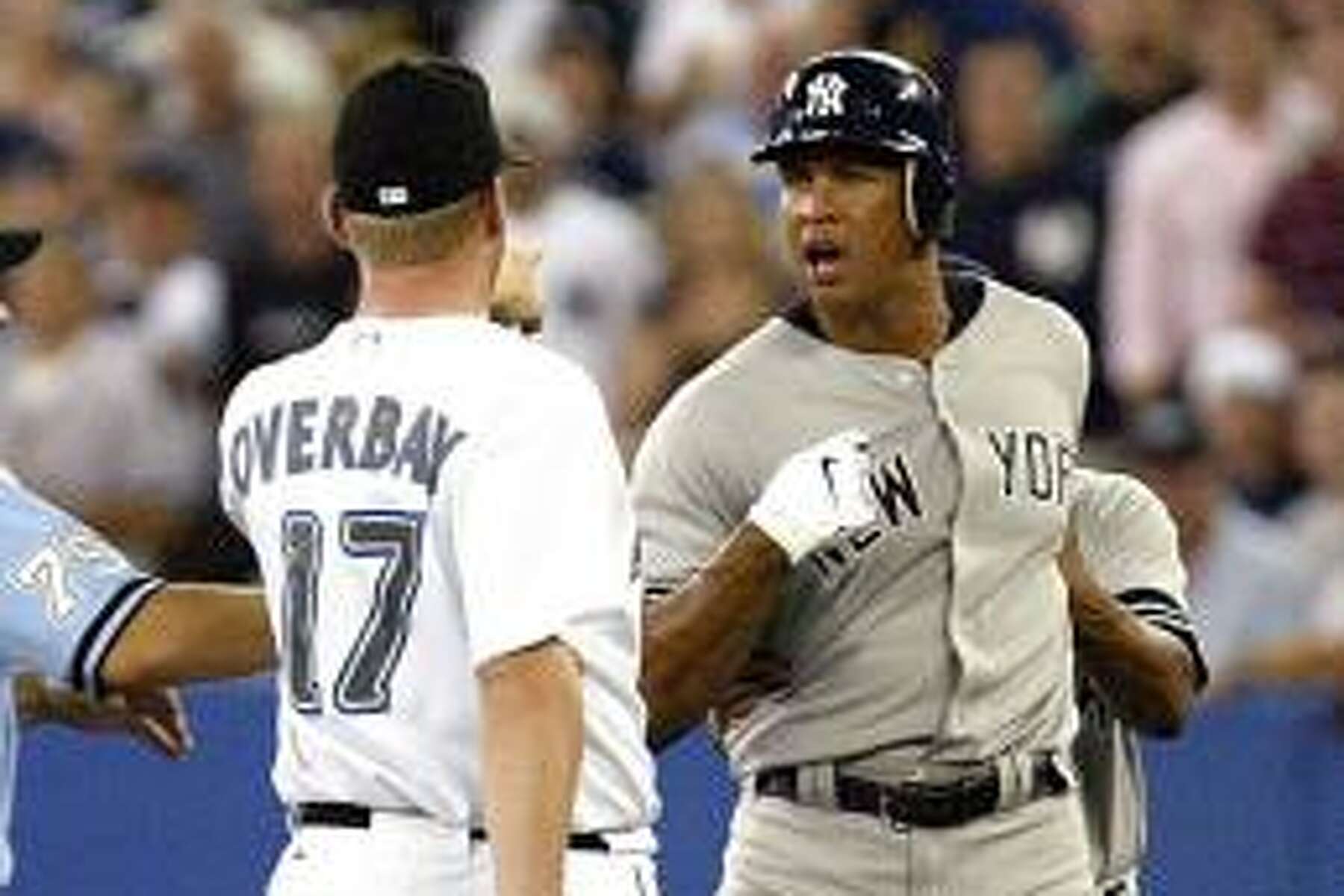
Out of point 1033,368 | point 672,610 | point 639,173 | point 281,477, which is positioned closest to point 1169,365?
point 639,173

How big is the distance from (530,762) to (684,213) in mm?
5204

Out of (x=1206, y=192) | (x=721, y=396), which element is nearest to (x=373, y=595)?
(x=721, y=396)

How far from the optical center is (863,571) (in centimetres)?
512

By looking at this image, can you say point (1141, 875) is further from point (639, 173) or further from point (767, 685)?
point (639, 173)

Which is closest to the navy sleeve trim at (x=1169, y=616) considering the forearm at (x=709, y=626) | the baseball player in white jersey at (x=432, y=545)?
the forearm at (x=709, y=626)

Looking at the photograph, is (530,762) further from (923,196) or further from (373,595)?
(923,196)

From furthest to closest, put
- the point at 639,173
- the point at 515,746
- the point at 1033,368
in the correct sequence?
the point at 639,173
the point at 1033,368
the point at 515,746

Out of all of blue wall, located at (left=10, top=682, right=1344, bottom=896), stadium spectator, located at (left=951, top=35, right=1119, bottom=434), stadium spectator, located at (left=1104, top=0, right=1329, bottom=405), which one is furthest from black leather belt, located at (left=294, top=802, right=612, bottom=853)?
stadium spectator, located at (left=951, top=35, right=1119, bottom=434)

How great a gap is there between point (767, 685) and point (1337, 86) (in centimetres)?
386

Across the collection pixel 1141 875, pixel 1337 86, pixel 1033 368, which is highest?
pixel 1337 86

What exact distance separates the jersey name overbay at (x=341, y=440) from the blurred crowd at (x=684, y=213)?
3.38m

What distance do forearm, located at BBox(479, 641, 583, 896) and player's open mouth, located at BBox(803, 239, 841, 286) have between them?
1.15 metres

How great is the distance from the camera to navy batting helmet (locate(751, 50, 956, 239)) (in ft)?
→ 16.8

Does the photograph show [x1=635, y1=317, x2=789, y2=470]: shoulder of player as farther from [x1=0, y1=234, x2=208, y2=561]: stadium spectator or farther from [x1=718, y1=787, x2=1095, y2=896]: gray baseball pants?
[x1=0, y1=234, x2=208, y2=561]: stadium spectator
